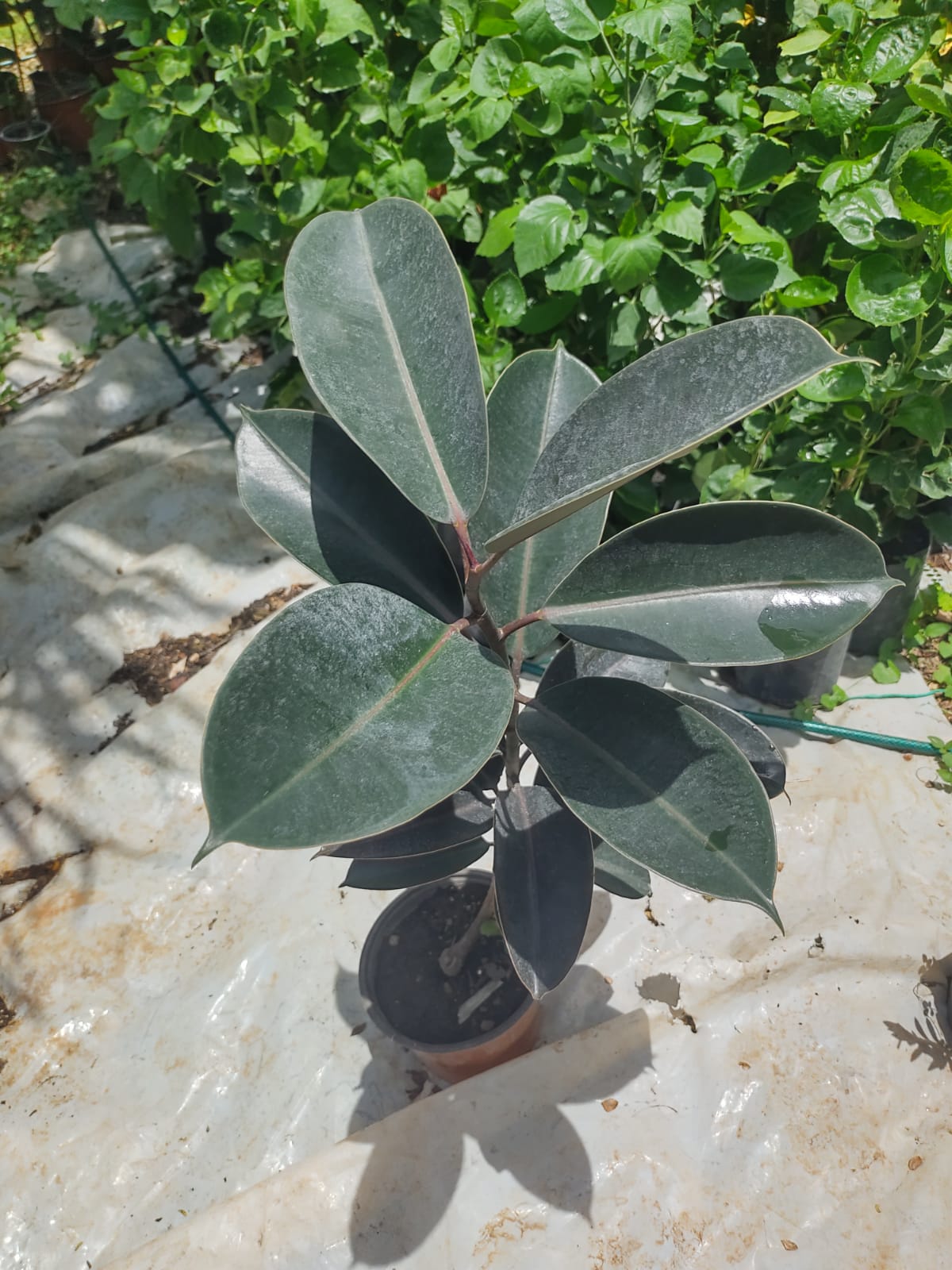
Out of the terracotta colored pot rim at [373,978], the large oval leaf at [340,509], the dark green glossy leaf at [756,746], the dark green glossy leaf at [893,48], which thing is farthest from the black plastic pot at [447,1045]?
the dark green glossy leaf at [893,48]

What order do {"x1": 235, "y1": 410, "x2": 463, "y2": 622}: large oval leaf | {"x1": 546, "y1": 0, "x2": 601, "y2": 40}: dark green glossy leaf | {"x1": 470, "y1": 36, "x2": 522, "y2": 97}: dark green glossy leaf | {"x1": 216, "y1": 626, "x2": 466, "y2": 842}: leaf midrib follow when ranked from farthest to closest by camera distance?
{"x1": 470, "y1": 36, "x2": 522, "y2": 97}: dark green glossy leaf → {"x1": 546, "y1": 0, "x2": 601, "y2": 40}: dark green glossy leaf → {"x1": 235, "y1": 410, "x2": 463, "y2": 622}: large oval leaf → {"x1": 216, "y1": 626, "x2": 466, "y2": 842}: leaf midrib

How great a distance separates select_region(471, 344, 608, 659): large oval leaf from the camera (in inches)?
35.7

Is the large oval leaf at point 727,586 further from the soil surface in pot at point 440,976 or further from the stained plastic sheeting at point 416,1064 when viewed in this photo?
the stained plastic sheeting at point 416,1064

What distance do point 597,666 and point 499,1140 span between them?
767mm

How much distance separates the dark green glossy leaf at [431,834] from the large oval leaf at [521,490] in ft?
0.62

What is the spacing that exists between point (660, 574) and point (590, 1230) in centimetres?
102

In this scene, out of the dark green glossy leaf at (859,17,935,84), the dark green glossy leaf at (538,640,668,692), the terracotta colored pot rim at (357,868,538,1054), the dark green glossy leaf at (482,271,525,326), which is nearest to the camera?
the dark green glossy leaf at (538,640,668,692)

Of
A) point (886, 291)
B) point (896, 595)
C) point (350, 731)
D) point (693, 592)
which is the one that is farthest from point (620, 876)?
point (896, 595)

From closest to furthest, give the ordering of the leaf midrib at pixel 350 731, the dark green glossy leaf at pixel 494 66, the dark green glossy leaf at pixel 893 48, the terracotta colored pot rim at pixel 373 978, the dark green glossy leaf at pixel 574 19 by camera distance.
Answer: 1. the leaf midrib at pixel 350 731
2. the terracotta colored pot rim at pixel 373 978
3. the dark green glossy leaf at pixel 893 48
4. the dark green glossy leaf at pixel 574 19
5. the dark green glossy leaf at pixel 494 66

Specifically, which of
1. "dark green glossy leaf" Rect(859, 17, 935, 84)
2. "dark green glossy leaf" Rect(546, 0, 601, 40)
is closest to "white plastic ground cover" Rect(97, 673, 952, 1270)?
"dark green glossy leaf" Rect(859, 17, 935, 84)

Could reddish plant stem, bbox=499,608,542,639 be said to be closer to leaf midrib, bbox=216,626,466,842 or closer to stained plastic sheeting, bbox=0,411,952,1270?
leaf midrib, bbox=216,626,466,842

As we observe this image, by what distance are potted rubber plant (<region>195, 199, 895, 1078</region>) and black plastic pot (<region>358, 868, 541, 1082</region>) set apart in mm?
343

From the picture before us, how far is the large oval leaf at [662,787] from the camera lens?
677 millimetres

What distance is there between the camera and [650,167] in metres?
1.59
